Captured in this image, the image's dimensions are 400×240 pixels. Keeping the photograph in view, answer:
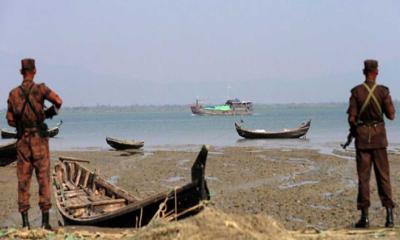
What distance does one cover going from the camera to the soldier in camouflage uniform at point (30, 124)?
784cm

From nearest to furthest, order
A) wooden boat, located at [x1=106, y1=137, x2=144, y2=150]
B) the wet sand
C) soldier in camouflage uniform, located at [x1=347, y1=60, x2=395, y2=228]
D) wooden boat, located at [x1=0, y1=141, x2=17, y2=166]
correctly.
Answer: soldier in camouflage uniform, located at [x1=347, y1=60, x2=395, y2=228], the wet sand, wooden boat, located at [x1=0, y1=141, x2=17, y2=166], wooden boat, located at [x1=106, y1=137, x2=144, y2=150]

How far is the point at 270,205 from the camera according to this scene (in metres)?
13.0

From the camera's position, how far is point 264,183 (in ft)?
57.0

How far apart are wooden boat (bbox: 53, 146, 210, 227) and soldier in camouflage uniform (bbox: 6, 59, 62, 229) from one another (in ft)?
4.32

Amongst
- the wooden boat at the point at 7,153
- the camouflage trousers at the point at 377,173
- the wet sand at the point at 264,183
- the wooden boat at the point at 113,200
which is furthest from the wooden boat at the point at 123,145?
the camouflage trousers at the point at 377,173

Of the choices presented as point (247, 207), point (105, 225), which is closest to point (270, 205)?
point (247, 207)

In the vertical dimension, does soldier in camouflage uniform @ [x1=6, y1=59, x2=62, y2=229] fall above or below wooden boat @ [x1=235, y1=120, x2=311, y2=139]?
above

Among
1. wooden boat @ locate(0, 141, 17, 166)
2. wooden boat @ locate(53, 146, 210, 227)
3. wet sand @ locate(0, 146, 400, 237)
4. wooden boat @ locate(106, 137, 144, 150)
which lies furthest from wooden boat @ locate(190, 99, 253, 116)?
wooden boat @ locate(53, 146, 210, 227)

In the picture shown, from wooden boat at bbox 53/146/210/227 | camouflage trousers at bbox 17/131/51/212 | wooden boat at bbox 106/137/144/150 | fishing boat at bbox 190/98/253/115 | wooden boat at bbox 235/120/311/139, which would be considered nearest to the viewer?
wooden boat at bbox 53/146/210/227

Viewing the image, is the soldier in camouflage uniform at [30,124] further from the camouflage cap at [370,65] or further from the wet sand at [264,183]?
the camouflage cap at [370,65]

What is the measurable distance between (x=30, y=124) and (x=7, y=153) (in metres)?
14.3

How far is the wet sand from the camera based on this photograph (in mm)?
11820

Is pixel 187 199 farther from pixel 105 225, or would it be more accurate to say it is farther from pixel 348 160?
pixel 348 160

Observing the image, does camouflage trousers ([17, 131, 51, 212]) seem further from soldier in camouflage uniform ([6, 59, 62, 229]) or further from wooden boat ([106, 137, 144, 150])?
wooden boat ([106, 137, 144, 150])
